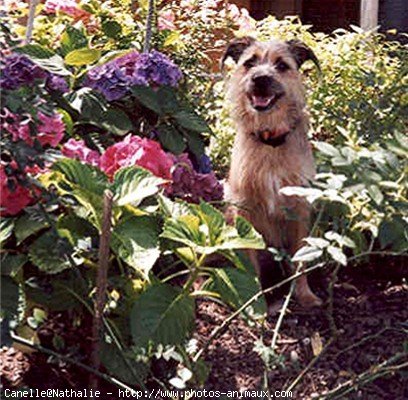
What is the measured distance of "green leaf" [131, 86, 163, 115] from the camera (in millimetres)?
3676

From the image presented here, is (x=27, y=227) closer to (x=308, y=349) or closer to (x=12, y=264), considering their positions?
(x=12, y=264)

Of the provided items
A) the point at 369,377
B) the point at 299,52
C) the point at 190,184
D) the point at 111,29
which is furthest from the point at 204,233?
the point at 111,29

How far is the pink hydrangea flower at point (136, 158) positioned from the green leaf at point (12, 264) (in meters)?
0.48

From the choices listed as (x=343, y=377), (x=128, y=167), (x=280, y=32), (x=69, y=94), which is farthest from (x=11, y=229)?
(x=280, y=32)

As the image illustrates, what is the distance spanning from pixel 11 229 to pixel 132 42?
221cm

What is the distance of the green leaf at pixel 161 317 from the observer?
8.77 feet

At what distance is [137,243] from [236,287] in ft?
1.12

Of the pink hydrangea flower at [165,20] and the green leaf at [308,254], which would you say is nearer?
the green leaf at [308,254]

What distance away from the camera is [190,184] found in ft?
11.7

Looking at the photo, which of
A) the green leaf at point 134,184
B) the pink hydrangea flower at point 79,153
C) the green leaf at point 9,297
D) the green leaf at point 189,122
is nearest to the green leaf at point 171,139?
the green leaf at point 189,122

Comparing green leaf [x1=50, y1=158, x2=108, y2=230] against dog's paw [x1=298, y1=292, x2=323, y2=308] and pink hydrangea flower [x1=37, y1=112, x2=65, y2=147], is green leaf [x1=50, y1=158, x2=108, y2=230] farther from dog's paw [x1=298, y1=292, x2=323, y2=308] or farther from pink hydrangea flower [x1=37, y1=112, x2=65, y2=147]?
dog's paw [x1=298, y1=292, x2=323, y2=308]

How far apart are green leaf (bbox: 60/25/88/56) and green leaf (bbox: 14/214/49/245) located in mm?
1331

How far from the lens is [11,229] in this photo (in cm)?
284

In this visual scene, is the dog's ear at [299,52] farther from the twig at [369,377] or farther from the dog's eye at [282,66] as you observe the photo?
the twig at [369,377]
